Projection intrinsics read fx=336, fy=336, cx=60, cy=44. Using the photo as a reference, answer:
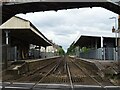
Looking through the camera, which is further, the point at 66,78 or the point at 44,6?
the point at 66,78

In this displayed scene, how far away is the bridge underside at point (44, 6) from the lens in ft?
76.4

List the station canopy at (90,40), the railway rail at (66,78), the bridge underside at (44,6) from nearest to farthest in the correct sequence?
the railway rail at (66,78), the bridge underside at (44,6), the station canopy at (90,40)

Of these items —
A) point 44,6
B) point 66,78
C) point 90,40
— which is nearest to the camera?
point 44,6

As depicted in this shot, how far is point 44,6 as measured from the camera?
79.9ft

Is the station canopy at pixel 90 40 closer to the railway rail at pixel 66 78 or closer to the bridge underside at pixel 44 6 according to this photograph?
the railway rail at pixel 66 78

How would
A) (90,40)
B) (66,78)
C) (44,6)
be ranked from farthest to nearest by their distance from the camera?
(90,40), (66,78), (44,6)

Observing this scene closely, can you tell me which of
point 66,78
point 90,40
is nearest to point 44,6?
point 66,78

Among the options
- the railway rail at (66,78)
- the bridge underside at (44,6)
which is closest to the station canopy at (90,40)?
the railway rail at (66,78)

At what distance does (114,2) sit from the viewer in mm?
23406

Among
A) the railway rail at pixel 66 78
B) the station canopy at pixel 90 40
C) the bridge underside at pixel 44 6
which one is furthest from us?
the station canopy at pixel 90 40

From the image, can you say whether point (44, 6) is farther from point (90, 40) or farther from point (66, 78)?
point (90, 40)

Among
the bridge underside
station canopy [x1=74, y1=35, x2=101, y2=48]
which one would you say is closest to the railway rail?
the bridge underside

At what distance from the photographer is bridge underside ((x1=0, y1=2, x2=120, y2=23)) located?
23.3m

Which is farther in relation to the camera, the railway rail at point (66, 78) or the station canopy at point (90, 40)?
the station canopy at point (90, 40)
